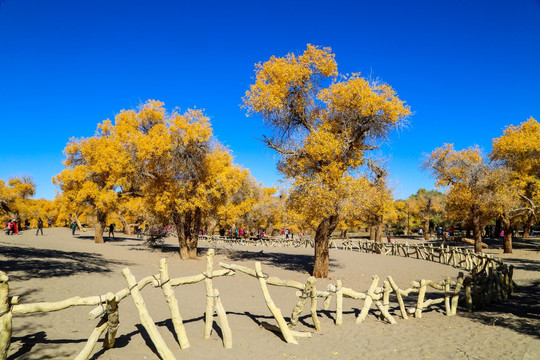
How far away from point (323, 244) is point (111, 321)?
11895mm

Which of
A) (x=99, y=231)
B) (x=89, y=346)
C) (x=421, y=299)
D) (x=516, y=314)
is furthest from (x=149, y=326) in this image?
(x=99, y=231)

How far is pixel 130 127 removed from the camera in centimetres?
2175

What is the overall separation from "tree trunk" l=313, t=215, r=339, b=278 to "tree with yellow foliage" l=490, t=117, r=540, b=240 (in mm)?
17632

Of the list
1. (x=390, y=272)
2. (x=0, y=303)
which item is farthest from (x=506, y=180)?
(x=0, y=303)

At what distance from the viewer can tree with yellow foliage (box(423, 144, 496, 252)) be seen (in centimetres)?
2612

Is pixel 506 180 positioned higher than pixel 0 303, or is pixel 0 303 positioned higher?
pixel 506 180

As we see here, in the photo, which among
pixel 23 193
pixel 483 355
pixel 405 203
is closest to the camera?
pixel 483 355

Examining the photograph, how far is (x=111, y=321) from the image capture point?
5941 millimetres

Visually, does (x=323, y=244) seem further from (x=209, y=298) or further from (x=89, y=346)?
(x=89, y=346)

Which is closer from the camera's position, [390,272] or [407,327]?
[407,327]

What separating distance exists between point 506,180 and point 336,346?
25192 millimetres

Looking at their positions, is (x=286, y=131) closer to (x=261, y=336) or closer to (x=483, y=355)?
(x=261, y=336)

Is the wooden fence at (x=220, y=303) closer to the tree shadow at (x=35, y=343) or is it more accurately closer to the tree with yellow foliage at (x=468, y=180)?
the tree shadow at (x=35, y=343)

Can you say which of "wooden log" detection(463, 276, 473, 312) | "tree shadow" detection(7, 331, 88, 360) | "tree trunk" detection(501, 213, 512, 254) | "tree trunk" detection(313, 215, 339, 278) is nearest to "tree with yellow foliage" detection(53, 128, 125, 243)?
"tree trunk" detection(313, 215, 339, 278)
